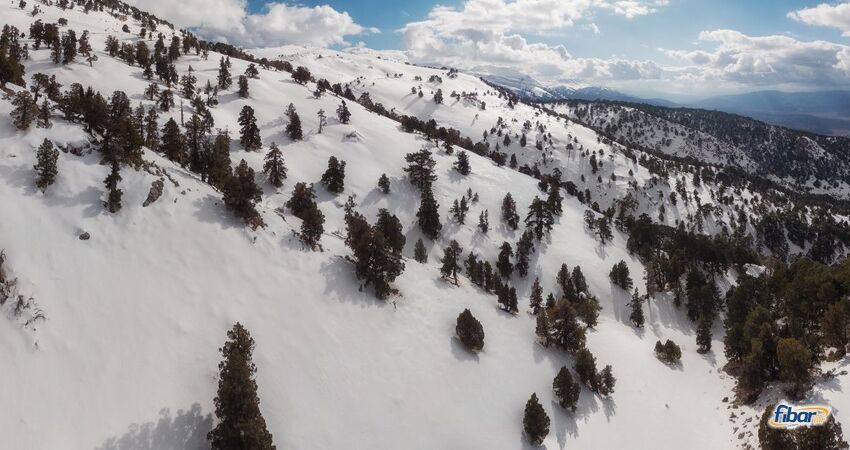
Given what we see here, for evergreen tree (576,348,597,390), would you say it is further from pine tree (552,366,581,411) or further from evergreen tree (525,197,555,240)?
evergreen tree (525,197,555,240)

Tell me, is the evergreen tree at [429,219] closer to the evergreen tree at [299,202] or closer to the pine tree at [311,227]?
the evergreen tree at [299,202]

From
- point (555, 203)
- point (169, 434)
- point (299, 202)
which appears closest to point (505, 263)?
point (555, 203)

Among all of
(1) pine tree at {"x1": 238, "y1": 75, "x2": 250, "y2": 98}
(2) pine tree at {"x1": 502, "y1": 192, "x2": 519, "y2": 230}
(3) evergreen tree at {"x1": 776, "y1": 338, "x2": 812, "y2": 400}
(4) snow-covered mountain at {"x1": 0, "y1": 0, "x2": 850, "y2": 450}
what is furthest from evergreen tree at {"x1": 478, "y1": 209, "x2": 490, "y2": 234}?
(1) pine tree at {"x1": 238, "y1": 75, "x2": 250, "y2": 98}

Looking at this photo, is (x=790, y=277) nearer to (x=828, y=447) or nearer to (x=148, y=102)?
(x=828, y=447)

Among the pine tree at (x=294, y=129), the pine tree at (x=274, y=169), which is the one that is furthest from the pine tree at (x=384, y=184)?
the pine tree at (x=294, y=129)

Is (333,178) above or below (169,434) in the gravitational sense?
above

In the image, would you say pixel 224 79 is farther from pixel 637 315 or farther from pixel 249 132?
pixel 637 315

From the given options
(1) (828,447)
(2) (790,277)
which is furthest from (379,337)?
(2) (790,277)
